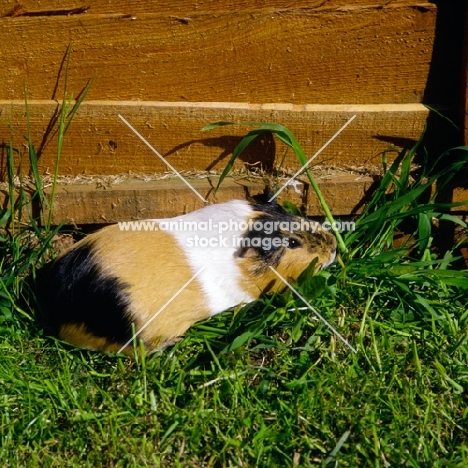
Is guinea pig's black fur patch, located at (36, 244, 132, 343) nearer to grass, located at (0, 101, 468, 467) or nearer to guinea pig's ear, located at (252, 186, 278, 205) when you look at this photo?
grass, located at (0, 101, 468, 467)

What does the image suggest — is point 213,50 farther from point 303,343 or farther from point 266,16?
point 303,343

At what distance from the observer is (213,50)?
2.23m

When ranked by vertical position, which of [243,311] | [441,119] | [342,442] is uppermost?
[441,119]

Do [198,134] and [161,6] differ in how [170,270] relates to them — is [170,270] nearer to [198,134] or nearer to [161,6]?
[198,134]

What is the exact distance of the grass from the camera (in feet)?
5.96

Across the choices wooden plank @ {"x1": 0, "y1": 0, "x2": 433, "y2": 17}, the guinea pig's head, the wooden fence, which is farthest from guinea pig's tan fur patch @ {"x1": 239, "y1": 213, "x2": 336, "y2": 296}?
wooden plank @ {"x1": 0, "y1": 0, "x2": 433, "y2": 17}

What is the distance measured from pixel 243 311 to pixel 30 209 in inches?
36.3

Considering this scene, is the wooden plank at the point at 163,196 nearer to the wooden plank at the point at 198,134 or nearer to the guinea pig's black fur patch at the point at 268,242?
the wooden plank at the point at 198,134

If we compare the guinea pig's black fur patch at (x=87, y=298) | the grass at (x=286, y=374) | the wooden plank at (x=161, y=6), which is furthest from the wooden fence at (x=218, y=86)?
the guinea pig's black fur patch at (x=87, y=298)

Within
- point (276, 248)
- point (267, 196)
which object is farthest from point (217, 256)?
point (267, 196)

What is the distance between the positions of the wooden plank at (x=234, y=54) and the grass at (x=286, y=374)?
0.24 metres

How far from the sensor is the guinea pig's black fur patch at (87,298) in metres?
2.02

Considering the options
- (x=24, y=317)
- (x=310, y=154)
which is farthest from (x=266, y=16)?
(x=24, y=317)

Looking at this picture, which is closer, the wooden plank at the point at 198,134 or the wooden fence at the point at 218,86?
the wooden fence at the point at 218,86
